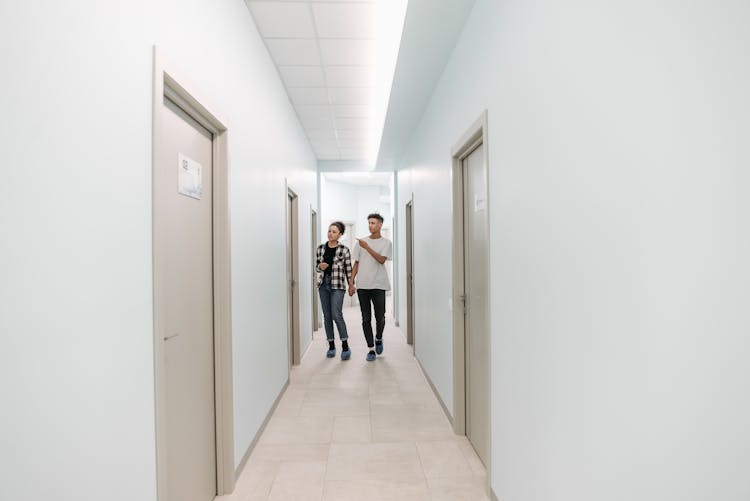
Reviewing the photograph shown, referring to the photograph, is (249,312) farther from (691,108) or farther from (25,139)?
(691,108)

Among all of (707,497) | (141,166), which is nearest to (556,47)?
(707,497)

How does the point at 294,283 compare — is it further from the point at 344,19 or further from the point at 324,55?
the point at 344,19

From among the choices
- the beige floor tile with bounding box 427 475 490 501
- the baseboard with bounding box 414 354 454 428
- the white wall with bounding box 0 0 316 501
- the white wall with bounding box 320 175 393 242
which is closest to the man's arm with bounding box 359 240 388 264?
the baseboard with bounding box 414 354 454 428

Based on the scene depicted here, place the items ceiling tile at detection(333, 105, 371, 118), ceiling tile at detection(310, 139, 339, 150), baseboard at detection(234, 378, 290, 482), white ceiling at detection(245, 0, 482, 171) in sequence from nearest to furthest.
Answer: baseboard at detection(234, 378, 290, 482), white ceiling at detection(245, 0, 482, 171), ceiling tile at detection(333, 105, 371, 118), ceiling tile at detection(310, 139, 339, 150)

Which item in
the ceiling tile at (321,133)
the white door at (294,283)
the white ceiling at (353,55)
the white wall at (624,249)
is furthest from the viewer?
the ceiling tile at (321,133)

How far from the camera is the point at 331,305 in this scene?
496 centimetres

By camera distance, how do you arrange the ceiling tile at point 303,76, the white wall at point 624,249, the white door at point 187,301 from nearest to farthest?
1. the white wall at point 624,249
2. the white door at point 187,301
3. the ceiling tile at point 303,76

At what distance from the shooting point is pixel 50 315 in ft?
2.96

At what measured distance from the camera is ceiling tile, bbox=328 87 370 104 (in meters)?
3.98

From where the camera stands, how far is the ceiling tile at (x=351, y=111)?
A: 4516 mm

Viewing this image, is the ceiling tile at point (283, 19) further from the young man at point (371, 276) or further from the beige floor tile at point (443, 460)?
the beige floor tile at point (443, 460)

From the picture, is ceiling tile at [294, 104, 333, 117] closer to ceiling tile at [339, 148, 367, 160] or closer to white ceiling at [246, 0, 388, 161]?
white ceiling at [246, 0, 388, 161]

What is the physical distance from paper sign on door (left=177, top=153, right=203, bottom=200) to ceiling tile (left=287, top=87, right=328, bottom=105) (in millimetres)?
2252

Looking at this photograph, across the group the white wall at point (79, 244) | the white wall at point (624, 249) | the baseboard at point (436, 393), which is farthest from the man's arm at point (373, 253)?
the white wall at point (79, 244)
